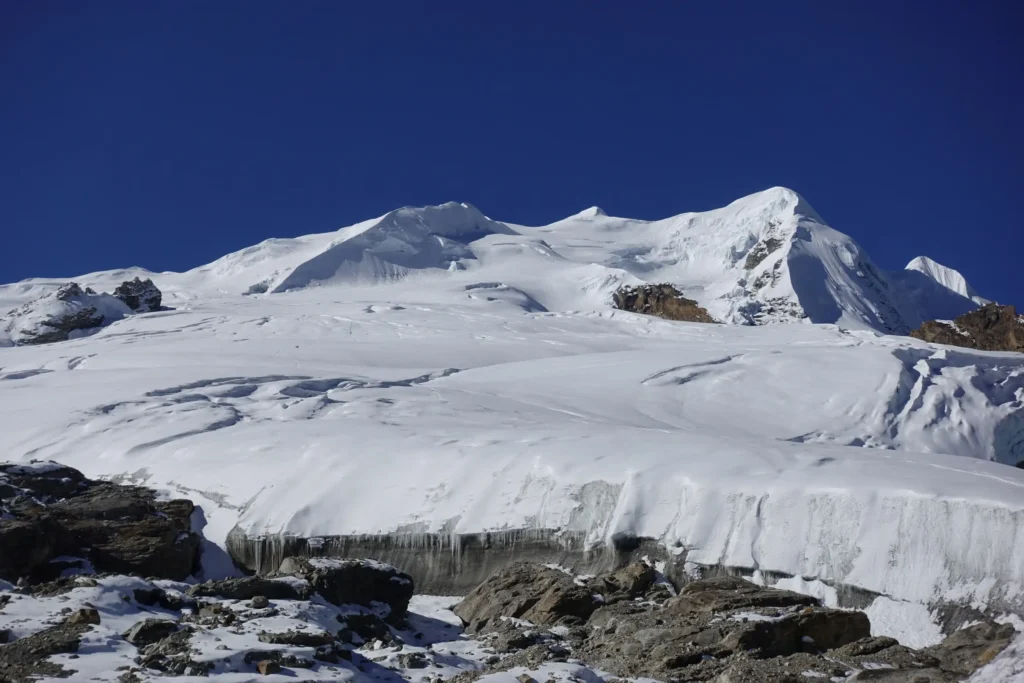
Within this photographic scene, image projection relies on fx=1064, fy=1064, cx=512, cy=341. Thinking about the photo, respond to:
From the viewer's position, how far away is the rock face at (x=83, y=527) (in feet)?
66.0

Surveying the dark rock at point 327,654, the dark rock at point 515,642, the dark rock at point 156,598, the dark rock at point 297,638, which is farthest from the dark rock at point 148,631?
the dark rock at point 515,642

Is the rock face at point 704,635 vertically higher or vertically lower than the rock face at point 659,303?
lower

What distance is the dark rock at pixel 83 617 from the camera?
14141 mm

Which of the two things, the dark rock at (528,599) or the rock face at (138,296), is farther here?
the rock face at (138,296)

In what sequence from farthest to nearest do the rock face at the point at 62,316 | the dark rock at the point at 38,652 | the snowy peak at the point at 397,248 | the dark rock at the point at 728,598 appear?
the snowy peak at the point at 397,248, the rock face at the point at 62,316, the dark rock at the point at 728,598, the dark rock at the point at 38,652

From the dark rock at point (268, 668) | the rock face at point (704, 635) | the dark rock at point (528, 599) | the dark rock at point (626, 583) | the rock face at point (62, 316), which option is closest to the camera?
the dark rock at point (268, 668)

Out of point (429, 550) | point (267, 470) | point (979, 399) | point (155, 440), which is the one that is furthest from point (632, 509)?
point (979, 399)

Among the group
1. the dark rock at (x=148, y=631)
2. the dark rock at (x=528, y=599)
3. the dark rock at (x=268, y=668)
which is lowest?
the dark rock at (x=528, y=599)

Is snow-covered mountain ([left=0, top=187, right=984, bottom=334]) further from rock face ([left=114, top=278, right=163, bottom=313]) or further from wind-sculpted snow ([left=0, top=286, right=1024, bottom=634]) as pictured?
wind-sculpted snow ([left=0, top=286, right=1024, bottom=634])

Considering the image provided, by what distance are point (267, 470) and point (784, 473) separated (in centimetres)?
1297

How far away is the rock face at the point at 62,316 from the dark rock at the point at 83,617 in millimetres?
51074

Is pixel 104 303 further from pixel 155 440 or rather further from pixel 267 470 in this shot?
pixel 267 470

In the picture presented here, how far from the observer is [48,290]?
82062 mm

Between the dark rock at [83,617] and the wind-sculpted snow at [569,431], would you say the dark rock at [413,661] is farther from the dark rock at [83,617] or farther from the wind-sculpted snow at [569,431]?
the wind-sculpted snow at [569,431]
